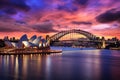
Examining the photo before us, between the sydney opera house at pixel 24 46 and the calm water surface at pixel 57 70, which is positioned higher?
the sydney opera house at pixel 24 46

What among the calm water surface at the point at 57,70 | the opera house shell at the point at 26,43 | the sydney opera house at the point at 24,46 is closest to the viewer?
the calm water surface at the point at 57,70

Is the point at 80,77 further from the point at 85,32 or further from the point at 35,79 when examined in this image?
the point at 85,32

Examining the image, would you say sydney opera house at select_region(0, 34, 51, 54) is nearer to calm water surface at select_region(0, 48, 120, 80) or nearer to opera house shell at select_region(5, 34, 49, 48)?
opera house shell at select_region(5, 34, 49, 48)

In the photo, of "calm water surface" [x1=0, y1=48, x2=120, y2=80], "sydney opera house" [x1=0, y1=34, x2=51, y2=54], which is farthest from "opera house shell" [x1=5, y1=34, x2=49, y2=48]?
"calm water surface" [x1=0, y1=48, x2=120, y2=80]

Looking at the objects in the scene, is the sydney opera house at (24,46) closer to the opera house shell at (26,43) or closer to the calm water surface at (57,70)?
the opera house shell at (26,43)

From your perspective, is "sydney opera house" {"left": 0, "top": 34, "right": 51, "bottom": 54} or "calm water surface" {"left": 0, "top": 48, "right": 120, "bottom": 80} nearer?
"calm water surface" {"left": 0, "top": 48, "right": 120, "bottom": 80}

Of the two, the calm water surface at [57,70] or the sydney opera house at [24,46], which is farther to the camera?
the sydney opera house at [24,46]

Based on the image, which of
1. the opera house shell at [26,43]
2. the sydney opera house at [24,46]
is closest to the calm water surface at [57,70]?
the sydney opera house at [24,46]

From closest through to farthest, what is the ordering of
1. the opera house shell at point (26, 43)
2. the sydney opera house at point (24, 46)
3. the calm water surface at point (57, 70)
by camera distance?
the calm water surface at point (57, 70), the sydney opera house at point (24, 46), the opera house shell at point (26, 43)

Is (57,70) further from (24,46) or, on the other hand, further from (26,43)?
(24,46)

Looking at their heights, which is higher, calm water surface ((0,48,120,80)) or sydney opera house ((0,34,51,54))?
sydney opera house ((0,34,51,54))

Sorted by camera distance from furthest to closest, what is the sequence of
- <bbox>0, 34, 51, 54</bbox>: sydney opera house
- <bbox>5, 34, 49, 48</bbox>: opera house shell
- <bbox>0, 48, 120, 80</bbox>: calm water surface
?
<bbox>5, 34, 49, 48</bbox>: opera house shell, <bbox>0, 34, 51, 54</bbox>: sydney opera house, <bbox>0, 48, 120, 80</bbox>: calm water surface

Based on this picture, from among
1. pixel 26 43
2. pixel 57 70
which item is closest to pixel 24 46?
pixel 26 43

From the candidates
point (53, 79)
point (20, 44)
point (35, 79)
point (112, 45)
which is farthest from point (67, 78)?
point (112, 45)
